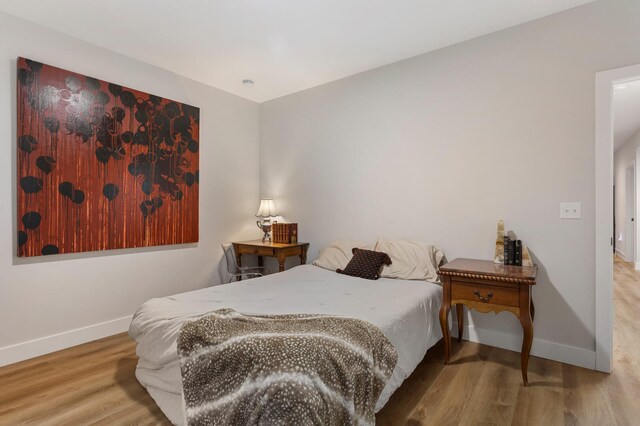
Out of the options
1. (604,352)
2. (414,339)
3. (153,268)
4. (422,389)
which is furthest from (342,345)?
(153,268)

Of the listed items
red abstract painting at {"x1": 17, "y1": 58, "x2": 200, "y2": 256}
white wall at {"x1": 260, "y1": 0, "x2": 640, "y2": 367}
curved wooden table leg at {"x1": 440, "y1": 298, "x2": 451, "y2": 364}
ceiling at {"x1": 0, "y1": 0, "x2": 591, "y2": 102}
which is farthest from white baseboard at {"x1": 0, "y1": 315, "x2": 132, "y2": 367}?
curved wooden table leg at {"x1": 440, "y1": 298, "x2": 451, "y2": 364}

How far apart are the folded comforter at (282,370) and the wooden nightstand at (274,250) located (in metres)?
1.93

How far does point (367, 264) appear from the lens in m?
2.92

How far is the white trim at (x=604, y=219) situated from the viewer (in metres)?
2.28

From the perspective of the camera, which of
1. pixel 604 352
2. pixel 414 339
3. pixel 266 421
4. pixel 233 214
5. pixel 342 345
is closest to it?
pixel 266 421

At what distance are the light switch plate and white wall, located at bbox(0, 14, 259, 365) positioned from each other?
329 cm

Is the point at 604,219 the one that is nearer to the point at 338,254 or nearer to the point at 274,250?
the point at 338,254

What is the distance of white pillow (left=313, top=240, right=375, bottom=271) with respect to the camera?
3258 mm

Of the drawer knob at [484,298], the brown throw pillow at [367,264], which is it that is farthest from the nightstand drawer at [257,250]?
the drawer knob at [484,298]

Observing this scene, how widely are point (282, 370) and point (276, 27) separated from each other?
2.47 metres

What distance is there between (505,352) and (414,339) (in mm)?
1077

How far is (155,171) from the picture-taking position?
10.8 feet

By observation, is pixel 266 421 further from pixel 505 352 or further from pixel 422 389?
pixel 505 352

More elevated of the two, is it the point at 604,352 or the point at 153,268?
the point at 153,268
